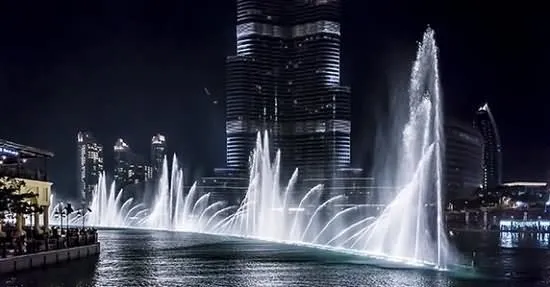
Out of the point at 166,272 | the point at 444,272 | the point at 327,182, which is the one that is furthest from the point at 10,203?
the point at 327,182

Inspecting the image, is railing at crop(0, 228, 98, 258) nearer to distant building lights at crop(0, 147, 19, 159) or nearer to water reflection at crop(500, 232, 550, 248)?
distant building lights at crop(0, 147, 19, 159)

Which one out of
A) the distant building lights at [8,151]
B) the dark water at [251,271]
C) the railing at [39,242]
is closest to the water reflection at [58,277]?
the dark water at [251,271]

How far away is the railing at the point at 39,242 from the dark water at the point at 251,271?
1.86 meters

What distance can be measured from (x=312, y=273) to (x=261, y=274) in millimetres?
3028

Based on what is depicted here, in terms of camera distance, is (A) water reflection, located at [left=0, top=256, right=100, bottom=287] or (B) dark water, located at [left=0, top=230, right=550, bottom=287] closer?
(A) water reflection, located at [left=0, top=256, right=100, bottom=287]

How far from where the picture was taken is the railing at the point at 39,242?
148ft

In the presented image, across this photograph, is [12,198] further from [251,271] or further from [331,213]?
[331,213]

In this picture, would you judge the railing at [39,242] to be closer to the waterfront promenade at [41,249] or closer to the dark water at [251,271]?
the waterfront promenade at [41,249]

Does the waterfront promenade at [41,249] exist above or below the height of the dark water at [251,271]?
above

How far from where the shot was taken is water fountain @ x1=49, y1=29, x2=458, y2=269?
48.1m

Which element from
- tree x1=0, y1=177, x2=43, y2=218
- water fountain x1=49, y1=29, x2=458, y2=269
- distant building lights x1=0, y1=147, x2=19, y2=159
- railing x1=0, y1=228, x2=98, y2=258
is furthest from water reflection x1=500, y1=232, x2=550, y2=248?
distant building lights x1=0, y1=147, x2=19, y2=159

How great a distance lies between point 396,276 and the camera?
41.3 m

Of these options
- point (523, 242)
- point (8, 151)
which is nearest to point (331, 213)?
point (523, 242)

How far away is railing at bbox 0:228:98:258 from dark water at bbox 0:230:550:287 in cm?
186
